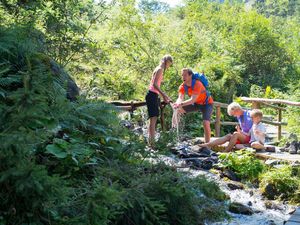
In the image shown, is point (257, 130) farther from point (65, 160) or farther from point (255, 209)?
point (65, 160)

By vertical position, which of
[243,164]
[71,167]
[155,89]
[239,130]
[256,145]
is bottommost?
[243,164]

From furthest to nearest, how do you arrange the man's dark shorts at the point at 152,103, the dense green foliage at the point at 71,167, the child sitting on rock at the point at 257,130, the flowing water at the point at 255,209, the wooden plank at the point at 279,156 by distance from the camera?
the child sitting on rock at the point at 257,130 → the man's dark shorts at the point at 152,103 → the wooden plank at the point at 279,156 → the flowing water at the point at 255,209 → the dense green foliage at the point at 71,167

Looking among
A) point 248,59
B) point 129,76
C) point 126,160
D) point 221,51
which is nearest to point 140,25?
point 129,76

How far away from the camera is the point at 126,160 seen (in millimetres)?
3850

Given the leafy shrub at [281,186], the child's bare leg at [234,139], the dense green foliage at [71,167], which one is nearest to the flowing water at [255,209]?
the leafy shrub at [281,186]

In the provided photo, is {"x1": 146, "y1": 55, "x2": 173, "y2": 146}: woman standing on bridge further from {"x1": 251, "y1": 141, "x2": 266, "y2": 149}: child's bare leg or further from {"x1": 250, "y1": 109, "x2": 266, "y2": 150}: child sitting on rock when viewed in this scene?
{"x1": 251, "y1": 141, "x2": 266, "y2": 149}: child's bare leg

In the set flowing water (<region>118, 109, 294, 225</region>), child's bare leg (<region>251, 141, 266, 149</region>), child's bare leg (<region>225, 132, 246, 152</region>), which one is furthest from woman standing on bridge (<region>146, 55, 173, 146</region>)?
child's bare leg (<region>251, 141, 266, 149</region>)

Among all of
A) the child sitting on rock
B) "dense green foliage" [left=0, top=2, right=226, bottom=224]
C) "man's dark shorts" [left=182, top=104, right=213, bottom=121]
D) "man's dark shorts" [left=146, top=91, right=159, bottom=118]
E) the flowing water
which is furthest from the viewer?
"man's dark shorts" [left=182, top=104, right=213, bottom=121]

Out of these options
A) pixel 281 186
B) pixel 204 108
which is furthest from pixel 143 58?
pixel 281 186

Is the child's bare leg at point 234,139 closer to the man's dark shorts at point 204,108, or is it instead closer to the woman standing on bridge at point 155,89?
the man's dark shorts at point 204,108

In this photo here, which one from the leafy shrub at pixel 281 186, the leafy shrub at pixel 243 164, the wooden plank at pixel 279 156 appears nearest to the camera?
the leafy shrub at pixel 281 186

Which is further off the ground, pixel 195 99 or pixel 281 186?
pixel 195 99

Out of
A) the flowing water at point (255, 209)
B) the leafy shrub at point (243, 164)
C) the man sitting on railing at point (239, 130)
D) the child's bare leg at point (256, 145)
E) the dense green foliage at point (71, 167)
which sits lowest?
the flowing water at point (255, 209)

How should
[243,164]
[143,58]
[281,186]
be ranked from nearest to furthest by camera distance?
[281,186] < [243,164] < [143,58]
